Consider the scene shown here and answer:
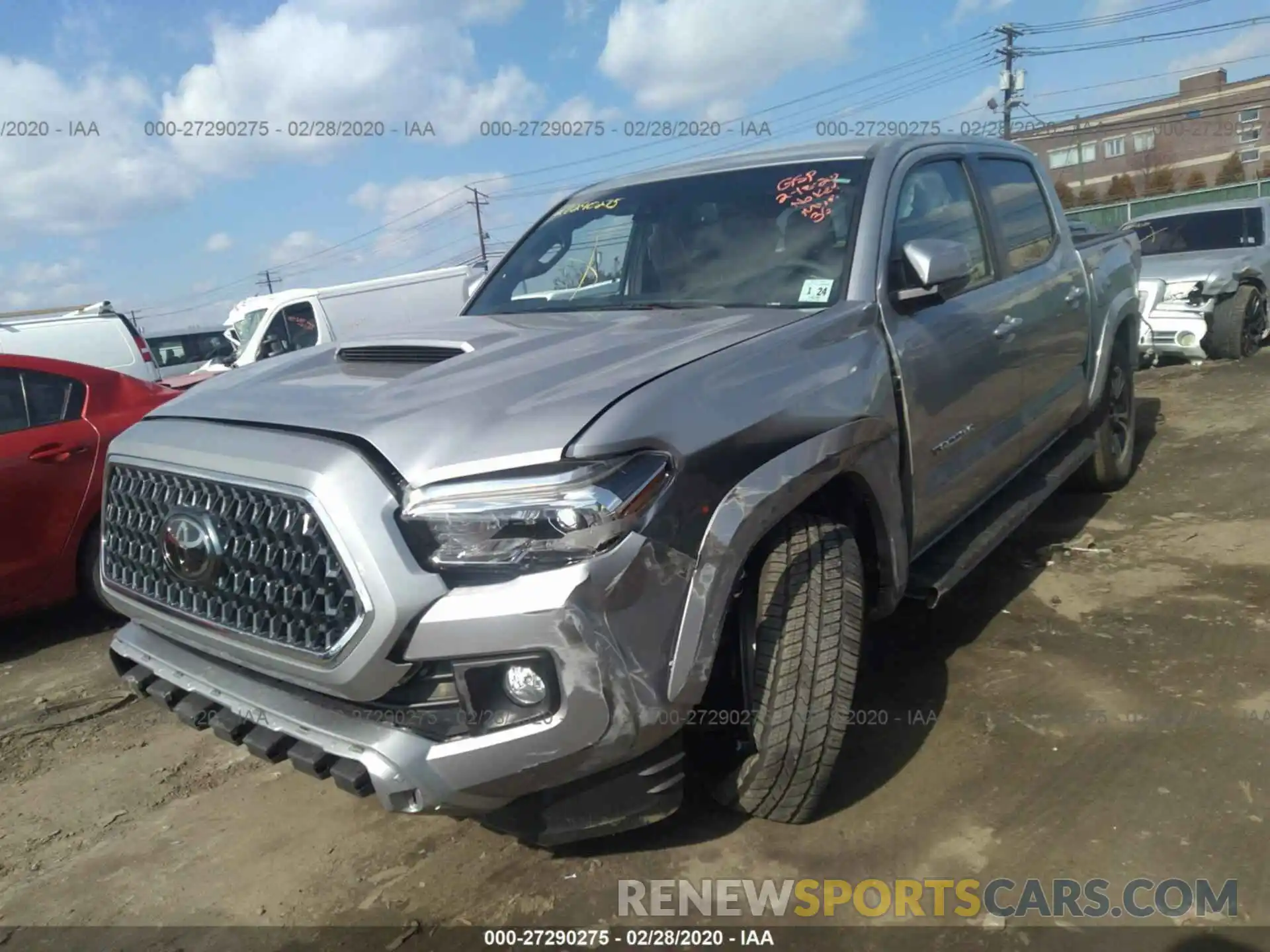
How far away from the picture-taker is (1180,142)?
55250 mm

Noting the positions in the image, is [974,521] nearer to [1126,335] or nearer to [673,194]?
[673,194]

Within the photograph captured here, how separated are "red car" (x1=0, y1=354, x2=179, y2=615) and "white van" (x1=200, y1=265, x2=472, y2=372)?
679 cm

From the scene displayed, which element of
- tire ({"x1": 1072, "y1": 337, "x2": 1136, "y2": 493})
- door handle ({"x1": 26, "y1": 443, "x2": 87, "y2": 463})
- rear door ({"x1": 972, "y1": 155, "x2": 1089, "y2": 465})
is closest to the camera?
rear door ({"x1": 972, "y1": 155, "x2": 1089, "y2": 465})

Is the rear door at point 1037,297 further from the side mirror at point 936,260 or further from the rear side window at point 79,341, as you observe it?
the rear side window at point 79,341

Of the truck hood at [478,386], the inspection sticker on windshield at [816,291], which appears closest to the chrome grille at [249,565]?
the truck hood at [478,386]

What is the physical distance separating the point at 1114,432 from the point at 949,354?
294 cm

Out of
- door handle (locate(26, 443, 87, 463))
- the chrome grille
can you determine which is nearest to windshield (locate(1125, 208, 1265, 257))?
door handle (locate(26, 443, 87, 463))

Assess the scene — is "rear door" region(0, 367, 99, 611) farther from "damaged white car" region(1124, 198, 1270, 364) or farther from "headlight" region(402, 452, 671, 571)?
"damaged white car" region(1124, 198, 1270, 364)

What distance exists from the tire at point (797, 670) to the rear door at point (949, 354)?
2.22 ft

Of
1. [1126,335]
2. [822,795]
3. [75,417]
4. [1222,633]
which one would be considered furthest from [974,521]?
[75,417]

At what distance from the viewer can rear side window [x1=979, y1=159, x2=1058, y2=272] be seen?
4168 mm

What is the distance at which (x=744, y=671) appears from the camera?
2.46 m

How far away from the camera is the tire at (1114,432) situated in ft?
17.9

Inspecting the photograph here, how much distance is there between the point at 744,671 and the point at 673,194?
202 cm
